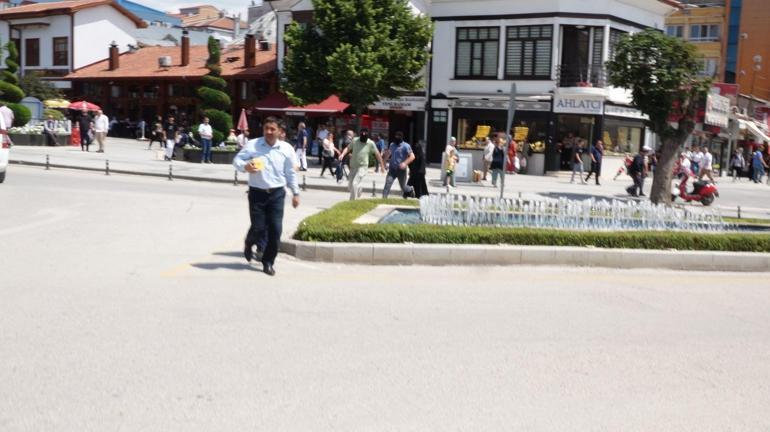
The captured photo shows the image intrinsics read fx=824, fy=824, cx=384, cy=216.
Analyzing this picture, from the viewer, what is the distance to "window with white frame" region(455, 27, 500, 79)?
1396 inches

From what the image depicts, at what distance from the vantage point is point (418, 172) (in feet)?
60.3

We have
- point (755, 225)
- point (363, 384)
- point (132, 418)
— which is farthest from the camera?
point (755, 225)

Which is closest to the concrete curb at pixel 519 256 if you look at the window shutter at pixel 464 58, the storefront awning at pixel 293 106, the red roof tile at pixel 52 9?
the window shutter at pixel 464 58

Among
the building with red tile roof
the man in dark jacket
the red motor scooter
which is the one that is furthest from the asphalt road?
the building with red tile roof

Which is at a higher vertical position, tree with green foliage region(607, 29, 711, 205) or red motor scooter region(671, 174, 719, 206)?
tree with green foliage region(607, 29, 711, 205)

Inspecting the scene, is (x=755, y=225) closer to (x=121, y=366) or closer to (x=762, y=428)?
(x=762, y=428)

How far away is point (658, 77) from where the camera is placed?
2139cm

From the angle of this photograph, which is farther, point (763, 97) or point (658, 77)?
point (763, 97)

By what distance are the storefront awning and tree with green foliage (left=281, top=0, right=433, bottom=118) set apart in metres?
2.51

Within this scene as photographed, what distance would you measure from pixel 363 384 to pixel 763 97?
201ft

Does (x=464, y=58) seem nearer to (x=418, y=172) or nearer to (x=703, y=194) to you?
(x=703, y=194)

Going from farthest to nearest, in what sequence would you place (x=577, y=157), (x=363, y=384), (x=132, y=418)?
(x=577, y=157) < (x=363, y=384) < (x=132, y=418)

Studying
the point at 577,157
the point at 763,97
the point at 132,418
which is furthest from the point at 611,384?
the point at 763,97

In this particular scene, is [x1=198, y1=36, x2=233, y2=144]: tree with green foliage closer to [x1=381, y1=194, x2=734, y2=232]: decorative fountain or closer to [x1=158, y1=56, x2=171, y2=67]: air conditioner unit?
[x1=158, y1=56, x2=171, y2=67]: air conditioner unit
